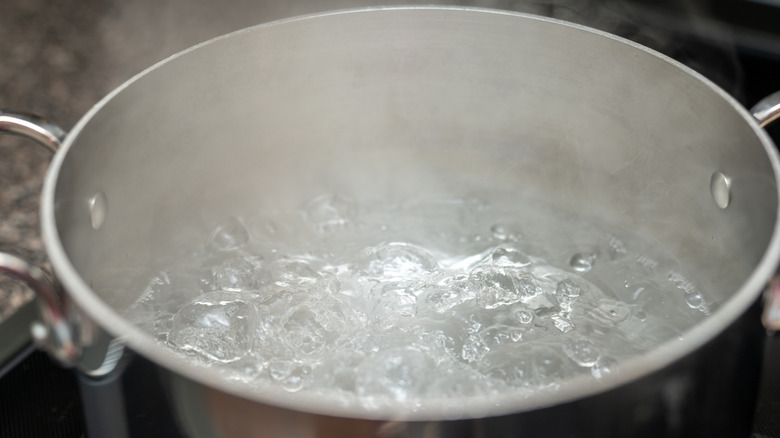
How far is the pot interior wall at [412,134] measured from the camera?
25.3 inches

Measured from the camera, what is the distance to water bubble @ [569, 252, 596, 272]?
2.43 ft

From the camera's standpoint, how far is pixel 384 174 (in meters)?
0.84

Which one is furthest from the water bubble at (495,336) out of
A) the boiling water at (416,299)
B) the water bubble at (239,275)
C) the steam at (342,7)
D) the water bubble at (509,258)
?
the steam at (342,7)

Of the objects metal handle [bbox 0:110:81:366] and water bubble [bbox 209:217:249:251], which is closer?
metal handle [bbox 0:110:81:366]

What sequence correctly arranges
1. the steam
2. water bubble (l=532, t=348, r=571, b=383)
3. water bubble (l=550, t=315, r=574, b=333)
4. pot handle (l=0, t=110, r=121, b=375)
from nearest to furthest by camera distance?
pot handle (l=0, t=110, r=121, b=375) → water bubble (l=532, t=348, r=571, b=383) → water bubble (l=550, t=315, r=574, b=333) → the steam

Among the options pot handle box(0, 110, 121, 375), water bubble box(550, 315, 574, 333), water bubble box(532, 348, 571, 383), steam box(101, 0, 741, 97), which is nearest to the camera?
pot handle box(0, 110, 121, 375)

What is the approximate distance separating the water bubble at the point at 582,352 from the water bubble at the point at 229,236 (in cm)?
36

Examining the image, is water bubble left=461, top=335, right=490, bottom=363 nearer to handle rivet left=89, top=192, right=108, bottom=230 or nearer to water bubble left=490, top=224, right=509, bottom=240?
water bubble left=490, top=224, right=509, bottom=240

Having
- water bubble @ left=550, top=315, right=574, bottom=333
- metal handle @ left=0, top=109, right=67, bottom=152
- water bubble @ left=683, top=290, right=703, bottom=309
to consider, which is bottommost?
water bubble @ left=683, top=290, right=703, bottom=309

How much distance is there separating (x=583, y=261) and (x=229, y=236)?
37 centimetres

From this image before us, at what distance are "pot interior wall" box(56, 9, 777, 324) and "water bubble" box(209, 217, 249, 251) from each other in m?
0.01

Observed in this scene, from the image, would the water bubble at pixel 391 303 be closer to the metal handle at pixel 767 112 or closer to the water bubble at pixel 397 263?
the water bubble at pixel 397 263

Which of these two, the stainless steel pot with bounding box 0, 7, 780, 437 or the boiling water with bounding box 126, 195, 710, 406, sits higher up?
the stainless steel pot with bounding box 0, 7, 780, 437

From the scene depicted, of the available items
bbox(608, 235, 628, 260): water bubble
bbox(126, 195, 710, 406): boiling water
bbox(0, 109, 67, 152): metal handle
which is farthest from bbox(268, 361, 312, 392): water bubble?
bbox(608, 235, 628, 260): water bubble
